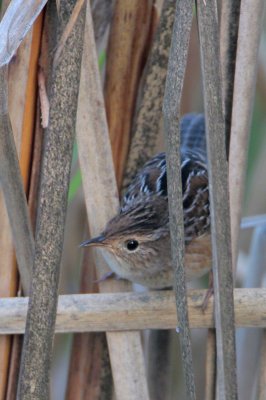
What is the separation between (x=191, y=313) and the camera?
6.92 ft

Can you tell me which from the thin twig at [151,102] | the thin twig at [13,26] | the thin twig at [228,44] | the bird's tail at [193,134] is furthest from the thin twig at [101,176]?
the bird's tail at [193,134]

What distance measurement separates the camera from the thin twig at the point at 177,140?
1.47 m

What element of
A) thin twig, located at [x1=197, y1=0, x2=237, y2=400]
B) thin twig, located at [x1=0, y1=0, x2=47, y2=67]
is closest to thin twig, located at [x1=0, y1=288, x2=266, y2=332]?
thin twig, located at [x1=197, y1=0, x2=237, y2=400]

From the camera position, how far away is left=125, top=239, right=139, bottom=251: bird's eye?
2.41 meters

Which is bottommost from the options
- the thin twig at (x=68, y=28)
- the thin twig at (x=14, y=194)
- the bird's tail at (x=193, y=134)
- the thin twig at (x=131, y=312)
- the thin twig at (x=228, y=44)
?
the thin twig at (x=131, y=312)

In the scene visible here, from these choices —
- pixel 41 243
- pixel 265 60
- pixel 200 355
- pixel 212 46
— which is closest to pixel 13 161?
pixel 41 243

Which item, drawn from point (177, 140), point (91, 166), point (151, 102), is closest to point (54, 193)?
point (177, 140)

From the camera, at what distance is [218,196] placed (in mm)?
1596

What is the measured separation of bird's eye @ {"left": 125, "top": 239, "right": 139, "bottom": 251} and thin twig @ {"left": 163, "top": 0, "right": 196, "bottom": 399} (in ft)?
2.86

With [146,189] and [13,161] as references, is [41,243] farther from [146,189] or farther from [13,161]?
[146,189]

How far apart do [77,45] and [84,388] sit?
47.6 inches

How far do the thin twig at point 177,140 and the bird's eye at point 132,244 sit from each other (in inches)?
34.4

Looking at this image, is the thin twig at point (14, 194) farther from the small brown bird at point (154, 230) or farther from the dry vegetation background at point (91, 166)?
the small brown bird at point (154, 230)

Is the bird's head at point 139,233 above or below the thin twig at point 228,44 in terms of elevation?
below
